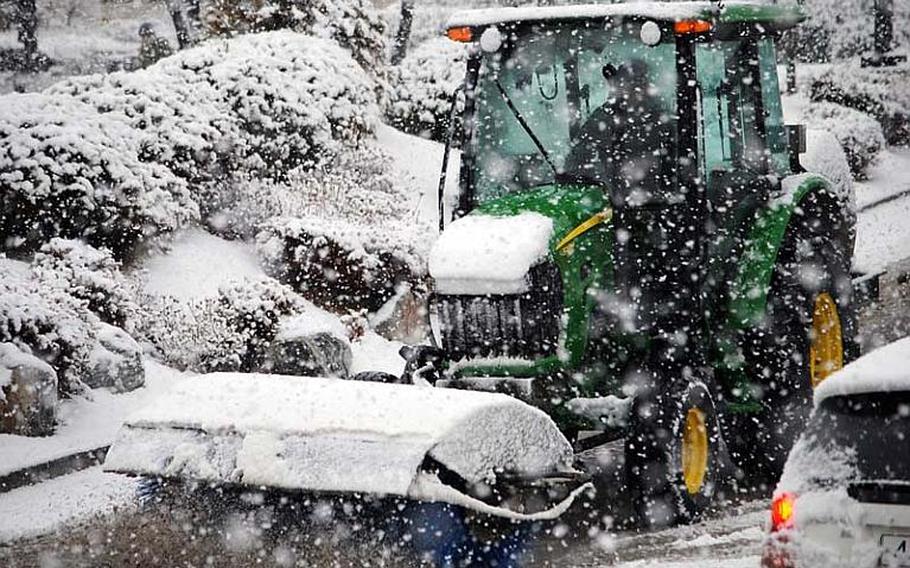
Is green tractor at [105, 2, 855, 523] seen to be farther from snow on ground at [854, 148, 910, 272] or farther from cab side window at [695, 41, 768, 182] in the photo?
snow on ground at [854, 148, 910, 272]

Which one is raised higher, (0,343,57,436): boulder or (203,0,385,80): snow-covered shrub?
(203,0,385,80): snow-covered shrub

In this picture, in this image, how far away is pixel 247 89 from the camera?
1288cm

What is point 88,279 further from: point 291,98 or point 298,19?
point 298,19

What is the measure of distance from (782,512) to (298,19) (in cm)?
1266

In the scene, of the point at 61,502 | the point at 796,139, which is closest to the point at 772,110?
the point at 796,139

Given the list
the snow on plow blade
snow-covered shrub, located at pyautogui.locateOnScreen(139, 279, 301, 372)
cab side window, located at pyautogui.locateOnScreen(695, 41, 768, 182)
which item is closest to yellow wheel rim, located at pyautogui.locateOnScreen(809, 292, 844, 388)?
cab side window, located at pyautogui.locateOnScreen(695, 41, 768, 182)

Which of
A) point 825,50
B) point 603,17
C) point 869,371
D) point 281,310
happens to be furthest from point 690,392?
point 825,50

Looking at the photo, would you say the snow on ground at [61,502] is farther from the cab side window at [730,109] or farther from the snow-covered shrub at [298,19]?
the snow-covered shrub at [298,19]

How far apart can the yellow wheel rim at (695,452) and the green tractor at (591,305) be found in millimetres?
12

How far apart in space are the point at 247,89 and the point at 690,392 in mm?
7569

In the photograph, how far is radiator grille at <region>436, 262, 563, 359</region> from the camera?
20.5 feet

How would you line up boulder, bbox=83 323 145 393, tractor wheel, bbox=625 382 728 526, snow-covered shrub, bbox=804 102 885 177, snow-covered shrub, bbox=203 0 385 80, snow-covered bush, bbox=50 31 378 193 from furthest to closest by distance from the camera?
snow-covered shrub, bbox=804 102 885 177, snow-covered shrub, bbox=203 0 385 80, snow-covered bush, bbox=50 31 378 193, boulder, bbox=83 323 145 393, tractor wheel, bbox=625 382 728 526

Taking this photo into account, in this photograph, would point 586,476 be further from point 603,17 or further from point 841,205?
point 841,205

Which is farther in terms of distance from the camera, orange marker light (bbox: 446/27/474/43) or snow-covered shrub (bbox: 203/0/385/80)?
snow-covered shrub (bbox: 203/0/385/80)
